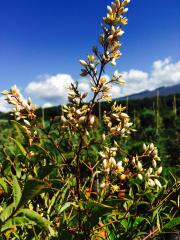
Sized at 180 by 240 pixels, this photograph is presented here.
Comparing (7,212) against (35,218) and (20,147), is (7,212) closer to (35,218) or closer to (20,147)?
(35,218)

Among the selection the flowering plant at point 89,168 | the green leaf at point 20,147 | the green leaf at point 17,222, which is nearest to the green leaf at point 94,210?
the flowering plant at point 89,168

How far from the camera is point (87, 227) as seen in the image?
1.05m

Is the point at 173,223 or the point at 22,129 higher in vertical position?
the point at 22,129

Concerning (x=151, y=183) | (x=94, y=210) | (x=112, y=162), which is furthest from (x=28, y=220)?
(x=151, y=183)

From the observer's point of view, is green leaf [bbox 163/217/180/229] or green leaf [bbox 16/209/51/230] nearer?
green leaf [bbox 16/209/51/230]

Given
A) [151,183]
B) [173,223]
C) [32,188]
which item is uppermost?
[32,188]

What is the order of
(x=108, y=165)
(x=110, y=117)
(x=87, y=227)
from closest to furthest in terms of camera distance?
(x=87, y=227) < (x=108, y=165) < (x=110, y=117)

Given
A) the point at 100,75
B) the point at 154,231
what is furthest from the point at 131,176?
the point at 100,75

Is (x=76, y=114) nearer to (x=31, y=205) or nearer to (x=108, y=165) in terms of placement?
(x=108, y=165)

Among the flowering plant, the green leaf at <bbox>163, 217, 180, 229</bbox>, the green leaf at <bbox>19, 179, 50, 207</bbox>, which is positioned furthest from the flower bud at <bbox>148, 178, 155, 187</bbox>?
the green leaf at <bbox>19, 179, 50, 207</bbox>

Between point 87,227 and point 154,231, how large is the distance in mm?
251

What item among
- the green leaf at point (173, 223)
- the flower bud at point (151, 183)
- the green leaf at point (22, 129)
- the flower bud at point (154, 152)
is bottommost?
the green leaf at point (173, 223)

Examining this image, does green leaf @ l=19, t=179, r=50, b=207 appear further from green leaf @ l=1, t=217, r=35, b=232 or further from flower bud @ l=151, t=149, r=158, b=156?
flower bud @ l=151, t=149, r=158, b=156

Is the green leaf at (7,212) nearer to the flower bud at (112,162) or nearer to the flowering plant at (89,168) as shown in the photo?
the flowering plant at (89,168)
